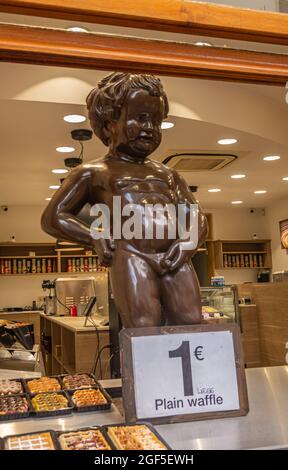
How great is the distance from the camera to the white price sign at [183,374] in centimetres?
87

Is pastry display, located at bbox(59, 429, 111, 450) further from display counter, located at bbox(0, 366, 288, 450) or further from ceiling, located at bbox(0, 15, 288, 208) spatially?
ceiling, located at bbox(0, 15, 288, 208)

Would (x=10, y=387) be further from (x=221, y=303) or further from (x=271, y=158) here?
(x=271, y=158)

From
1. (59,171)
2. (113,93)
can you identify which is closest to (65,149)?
(59,171)

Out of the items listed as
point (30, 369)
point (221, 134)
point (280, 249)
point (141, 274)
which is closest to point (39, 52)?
point (141, 274)

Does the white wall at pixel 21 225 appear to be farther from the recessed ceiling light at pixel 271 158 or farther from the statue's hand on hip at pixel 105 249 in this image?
the statue's hand on hip at pixel 105 249

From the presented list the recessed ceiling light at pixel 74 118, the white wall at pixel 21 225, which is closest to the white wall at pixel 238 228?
the white wall at pixel 21 225

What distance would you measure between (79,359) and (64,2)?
266cm

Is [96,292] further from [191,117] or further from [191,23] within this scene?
[191,23]

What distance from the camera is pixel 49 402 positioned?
99 cm

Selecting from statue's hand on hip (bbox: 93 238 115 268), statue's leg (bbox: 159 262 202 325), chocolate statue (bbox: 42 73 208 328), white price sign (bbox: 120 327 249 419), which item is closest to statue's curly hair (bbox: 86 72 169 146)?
chocolate statue (bbox: 42 73 208 328)

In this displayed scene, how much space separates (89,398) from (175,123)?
8.27 ft

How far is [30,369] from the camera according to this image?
7.69ft

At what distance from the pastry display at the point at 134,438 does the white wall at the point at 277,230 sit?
6712mm
